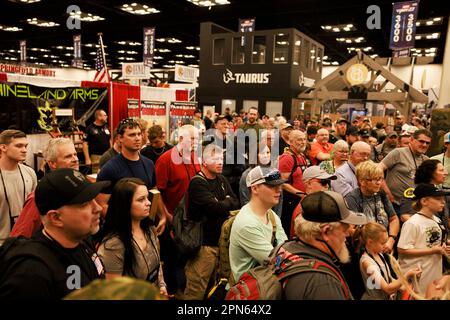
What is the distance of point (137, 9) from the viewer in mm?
17484

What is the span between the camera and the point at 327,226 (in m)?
1.81

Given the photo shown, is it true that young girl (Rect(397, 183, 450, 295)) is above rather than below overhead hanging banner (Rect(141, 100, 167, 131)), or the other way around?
below

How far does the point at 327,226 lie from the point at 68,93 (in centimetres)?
680

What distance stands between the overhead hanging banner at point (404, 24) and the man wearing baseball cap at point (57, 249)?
40.9 feet

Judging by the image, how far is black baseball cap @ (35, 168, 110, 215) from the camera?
1.66 meters

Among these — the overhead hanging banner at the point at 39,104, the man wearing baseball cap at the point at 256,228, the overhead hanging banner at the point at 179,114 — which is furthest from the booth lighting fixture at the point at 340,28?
the man wearing baseball cap at the point at 256,228

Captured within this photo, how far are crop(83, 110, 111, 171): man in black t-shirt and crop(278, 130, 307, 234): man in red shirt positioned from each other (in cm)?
361

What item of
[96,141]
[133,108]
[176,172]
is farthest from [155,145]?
[133,108]

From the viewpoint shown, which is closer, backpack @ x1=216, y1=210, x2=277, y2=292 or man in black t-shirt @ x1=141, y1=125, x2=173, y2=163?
backpack @ x1=216, y1=210, x2=277, y2=292

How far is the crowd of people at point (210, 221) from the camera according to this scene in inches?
63.4

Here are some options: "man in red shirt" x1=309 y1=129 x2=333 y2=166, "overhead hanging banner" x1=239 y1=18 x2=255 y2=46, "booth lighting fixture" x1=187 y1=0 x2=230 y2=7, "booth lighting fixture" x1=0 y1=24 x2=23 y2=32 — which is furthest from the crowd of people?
"booth lighting fixture" x1=0 y1=24 x2=23 y2=32

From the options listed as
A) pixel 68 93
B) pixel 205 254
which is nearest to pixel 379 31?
pixel 68 93

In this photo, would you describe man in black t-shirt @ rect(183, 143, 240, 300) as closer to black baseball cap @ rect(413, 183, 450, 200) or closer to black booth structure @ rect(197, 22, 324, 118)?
black baseball cap @ rect(413, 183, 450, 200)

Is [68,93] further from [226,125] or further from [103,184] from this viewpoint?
[103,184]
